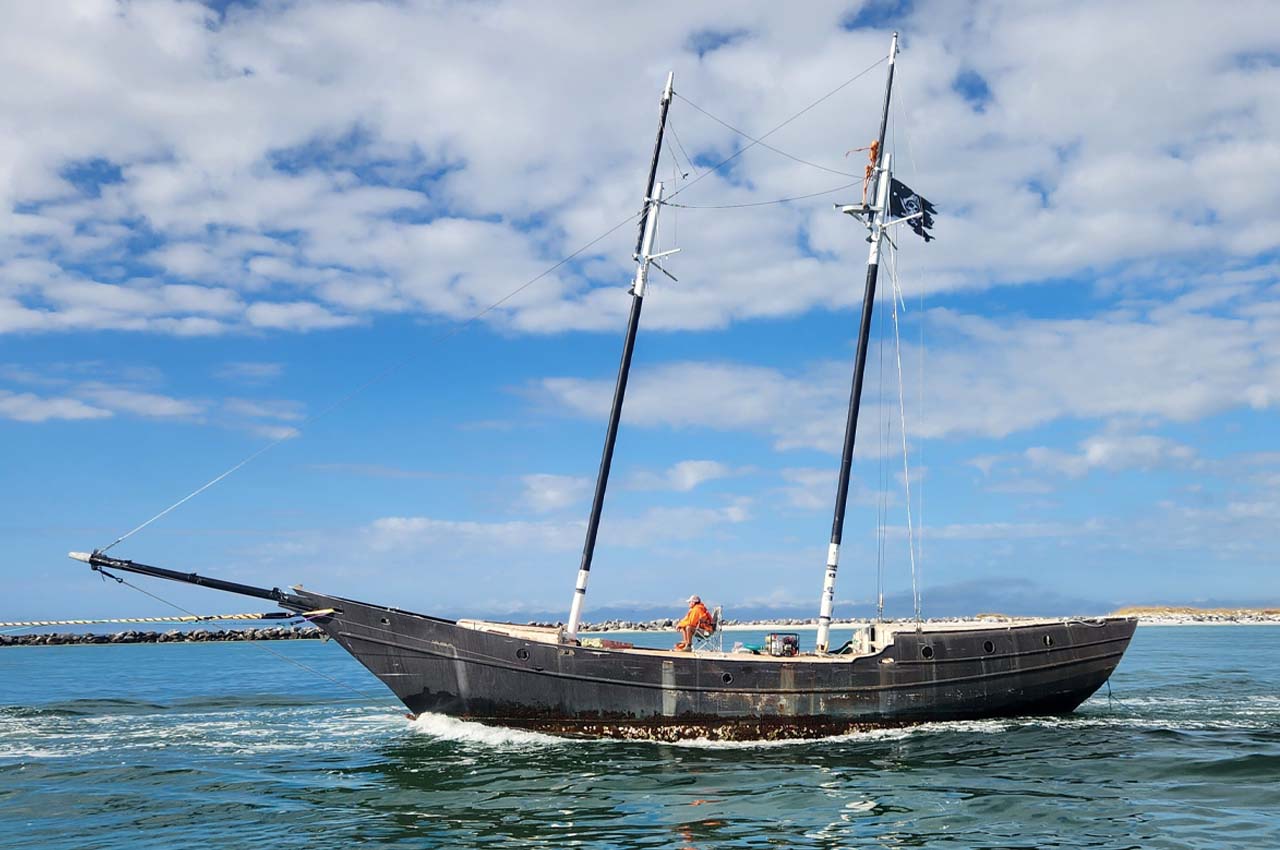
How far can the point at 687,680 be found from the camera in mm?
22141

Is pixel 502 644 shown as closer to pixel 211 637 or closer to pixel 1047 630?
pixel 1047 630

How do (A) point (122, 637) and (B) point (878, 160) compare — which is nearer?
(B) point (878, 160)

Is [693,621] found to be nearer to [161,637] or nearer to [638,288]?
[638,288]

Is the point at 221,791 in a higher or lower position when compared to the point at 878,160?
lower

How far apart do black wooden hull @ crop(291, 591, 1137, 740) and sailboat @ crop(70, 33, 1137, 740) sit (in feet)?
0.09

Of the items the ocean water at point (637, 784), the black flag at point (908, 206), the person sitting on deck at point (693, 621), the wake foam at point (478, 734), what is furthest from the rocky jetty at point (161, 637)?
the black flag at point (908, 206)

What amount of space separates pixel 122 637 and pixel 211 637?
870cm

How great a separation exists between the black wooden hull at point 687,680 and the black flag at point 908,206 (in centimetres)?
1207

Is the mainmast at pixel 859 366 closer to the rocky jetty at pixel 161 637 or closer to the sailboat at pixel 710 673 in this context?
the sailboat at pixel 710 673

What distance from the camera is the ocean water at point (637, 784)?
572 inches

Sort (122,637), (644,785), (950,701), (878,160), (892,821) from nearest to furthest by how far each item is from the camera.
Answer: (892,821) → (644,785) → (950,701) → (878,160) → (122,637)

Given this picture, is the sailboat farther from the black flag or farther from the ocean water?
the black flag

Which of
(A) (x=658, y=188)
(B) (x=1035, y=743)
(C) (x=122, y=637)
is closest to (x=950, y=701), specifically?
(B) (x=1035, y=743)

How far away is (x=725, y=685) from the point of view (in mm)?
22188
